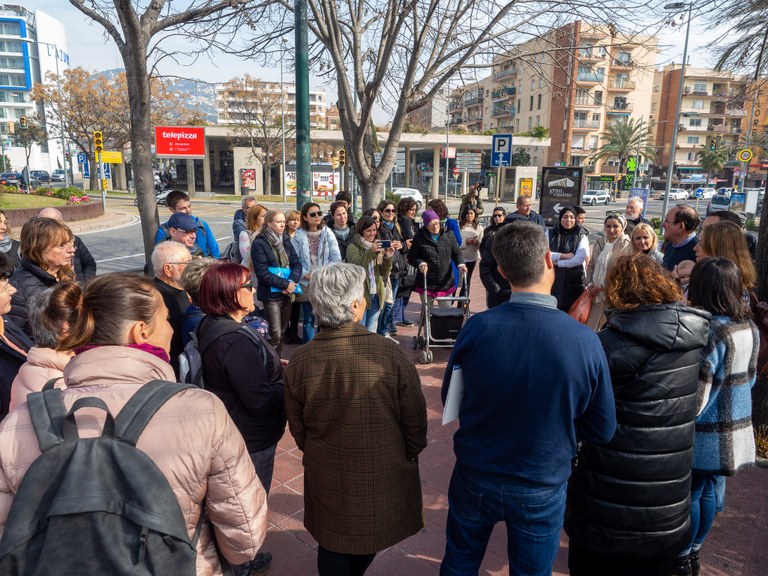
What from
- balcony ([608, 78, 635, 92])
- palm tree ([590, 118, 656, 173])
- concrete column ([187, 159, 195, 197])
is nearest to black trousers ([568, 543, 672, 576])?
concrete column ([187, 159, 195, 197])

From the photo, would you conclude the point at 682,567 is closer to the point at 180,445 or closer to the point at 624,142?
the point at 180,445

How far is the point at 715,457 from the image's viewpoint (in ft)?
8.66

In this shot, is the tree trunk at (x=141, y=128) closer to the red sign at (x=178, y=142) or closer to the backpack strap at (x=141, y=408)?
the backpack strap at (x=141, y=408)

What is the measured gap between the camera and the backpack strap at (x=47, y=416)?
133cm

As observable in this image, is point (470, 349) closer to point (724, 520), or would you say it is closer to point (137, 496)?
point (137, 496)

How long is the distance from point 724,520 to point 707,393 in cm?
139

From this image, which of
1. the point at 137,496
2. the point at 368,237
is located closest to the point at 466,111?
the point at 368,237

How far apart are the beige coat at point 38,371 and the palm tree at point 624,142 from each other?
211ft

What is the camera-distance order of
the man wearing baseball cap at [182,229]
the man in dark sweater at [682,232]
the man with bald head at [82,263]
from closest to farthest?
the man in dark sweater at [682,232] → the man wearing baseball cap at [182,229] → the man with bald head at [82,263]

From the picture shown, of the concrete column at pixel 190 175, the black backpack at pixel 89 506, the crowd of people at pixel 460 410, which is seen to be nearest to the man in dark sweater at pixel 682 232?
the crowd of people at pixel 460 410

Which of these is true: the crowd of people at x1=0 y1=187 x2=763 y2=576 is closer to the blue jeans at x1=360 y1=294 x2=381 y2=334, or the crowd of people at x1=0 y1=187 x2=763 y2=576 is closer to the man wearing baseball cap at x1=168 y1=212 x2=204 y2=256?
the man wearing baseball cap at x1=168 y1=212 x2=204 y2=256

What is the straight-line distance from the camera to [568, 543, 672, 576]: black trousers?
2.39 m

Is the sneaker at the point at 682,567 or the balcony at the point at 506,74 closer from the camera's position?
the sneaker at the point at 682,567

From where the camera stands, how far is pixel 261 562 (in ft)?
9.57
